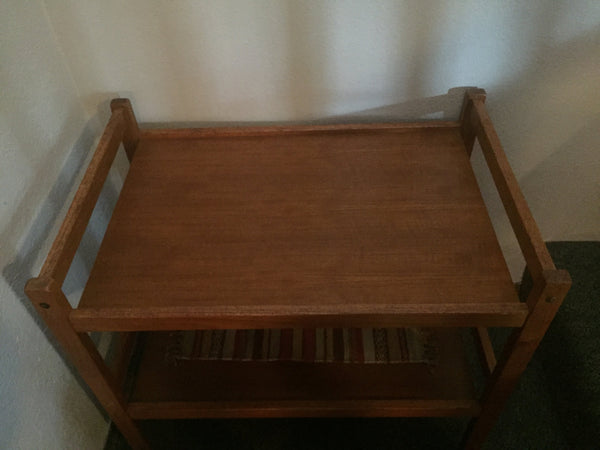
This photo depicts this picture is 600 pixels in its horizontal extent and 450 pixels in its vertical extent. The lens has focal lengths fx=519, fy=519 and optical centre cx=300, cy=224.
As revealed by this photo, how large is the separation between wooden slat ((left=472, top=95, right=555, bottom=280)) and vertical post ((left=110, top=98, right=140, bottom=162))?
2.26ft

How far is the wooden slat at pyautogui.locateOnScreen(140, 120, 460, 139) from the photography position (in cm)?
108

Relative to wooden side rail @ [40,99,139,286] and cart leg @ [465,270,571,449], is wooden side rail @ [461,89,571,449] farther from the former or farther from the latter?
wooden side rail @ [40,99,139,286]

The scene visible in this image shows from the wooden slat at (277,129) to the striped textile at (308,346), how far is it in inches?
17.5

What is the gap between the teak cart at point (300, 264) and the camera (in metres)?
0.78

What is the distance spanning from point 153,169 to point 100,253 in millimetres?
224

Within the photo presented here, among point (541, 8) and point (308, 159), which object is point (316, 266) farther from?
point (541, 8)

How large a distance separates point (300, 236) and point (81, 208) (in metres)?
0.36

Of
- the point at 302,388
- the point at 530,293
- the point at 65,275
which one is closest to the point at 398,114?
the point at 530,293

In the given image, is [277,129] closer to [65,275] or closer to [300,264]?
[300,264]

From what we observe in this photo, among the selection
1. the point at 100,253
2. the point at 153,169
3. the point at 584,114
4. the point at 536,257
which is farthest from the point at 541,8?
the point at 100,253

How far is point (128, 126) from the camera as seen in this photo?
3.49ft

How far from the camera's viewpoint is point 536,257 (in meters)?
0.76

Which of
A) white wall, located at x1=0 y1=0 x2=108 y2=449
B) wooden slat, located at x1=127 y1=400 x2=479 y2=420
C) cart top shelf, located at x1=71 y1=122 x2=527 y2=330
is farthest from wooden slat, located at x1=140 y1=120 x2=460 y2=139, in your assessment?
wooden slat, located at x1=127 y1=400 x2=479 y2=420

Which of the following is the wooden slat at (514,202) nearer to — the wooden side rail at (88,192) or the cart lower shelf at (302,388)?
the cart lower shelf at (302,388)
